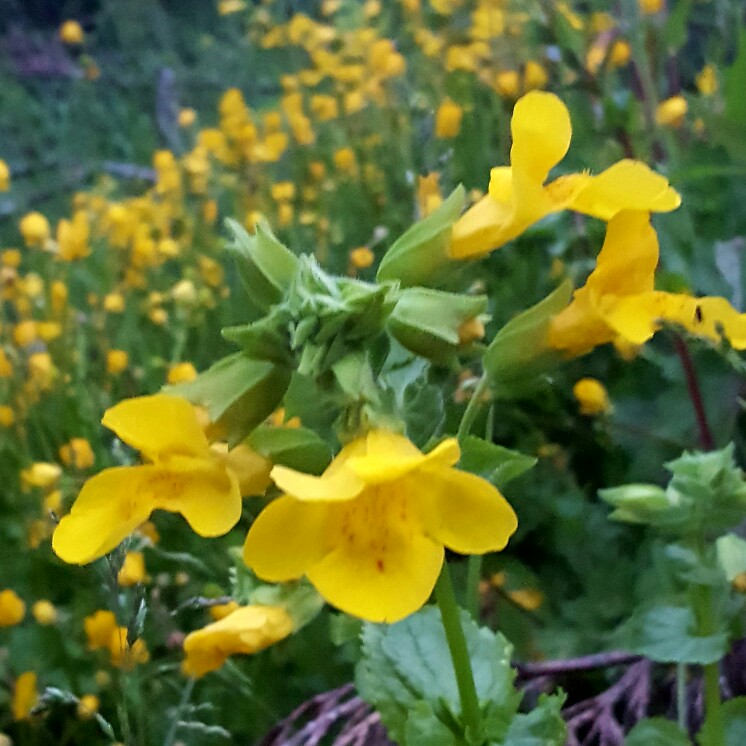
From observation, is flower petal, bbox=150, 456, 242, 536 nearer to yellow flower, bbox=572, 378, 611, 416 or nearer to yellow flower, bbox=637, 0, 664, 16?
yellow flower, bbox=572, 378, 611, 416

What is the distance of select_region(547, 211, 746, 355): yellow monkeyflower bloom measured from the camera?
45cm

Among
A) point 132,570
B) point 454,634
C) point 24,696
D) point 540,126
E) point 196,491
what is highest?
point 540,126

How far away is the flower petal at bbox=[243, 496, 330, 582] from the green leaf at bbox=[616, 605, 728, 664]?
320mm

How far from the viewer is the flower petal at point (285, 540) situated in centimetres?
38

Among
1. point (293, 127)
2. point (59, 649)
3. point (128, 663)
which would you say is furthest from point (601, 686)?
point (293, 127)

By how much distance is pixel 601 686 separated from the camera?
2.64 ft

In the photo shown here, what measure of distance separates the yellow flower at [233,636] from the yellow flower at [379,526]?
0.64 ft

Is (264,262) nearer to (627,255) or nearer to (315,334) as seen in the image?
(315,334)

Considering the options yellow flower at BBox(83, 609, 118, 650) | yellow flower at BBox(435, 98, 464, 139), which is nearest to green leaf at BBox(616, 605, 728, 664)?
yellow flower at BBox(83, 609, 118, 650)

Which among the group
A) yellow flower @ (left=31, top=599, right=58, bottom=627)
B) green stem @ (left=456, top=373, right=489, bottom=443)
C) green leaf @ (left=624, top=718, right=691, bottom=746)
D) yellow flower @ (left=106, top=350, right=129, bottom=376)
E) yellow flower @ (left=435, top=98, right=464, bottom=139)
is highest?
green stem @ (left=456, top=373, right=489, bottom=443)

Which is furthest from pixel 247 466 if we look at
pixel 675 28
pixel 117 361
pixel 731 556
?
pixel 675 28

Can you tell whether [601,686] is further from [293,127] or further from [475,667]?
[293,127]

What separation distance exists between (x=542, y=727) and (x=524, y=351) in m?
0.21

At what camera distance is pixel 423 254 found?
A: 492 millimetres
